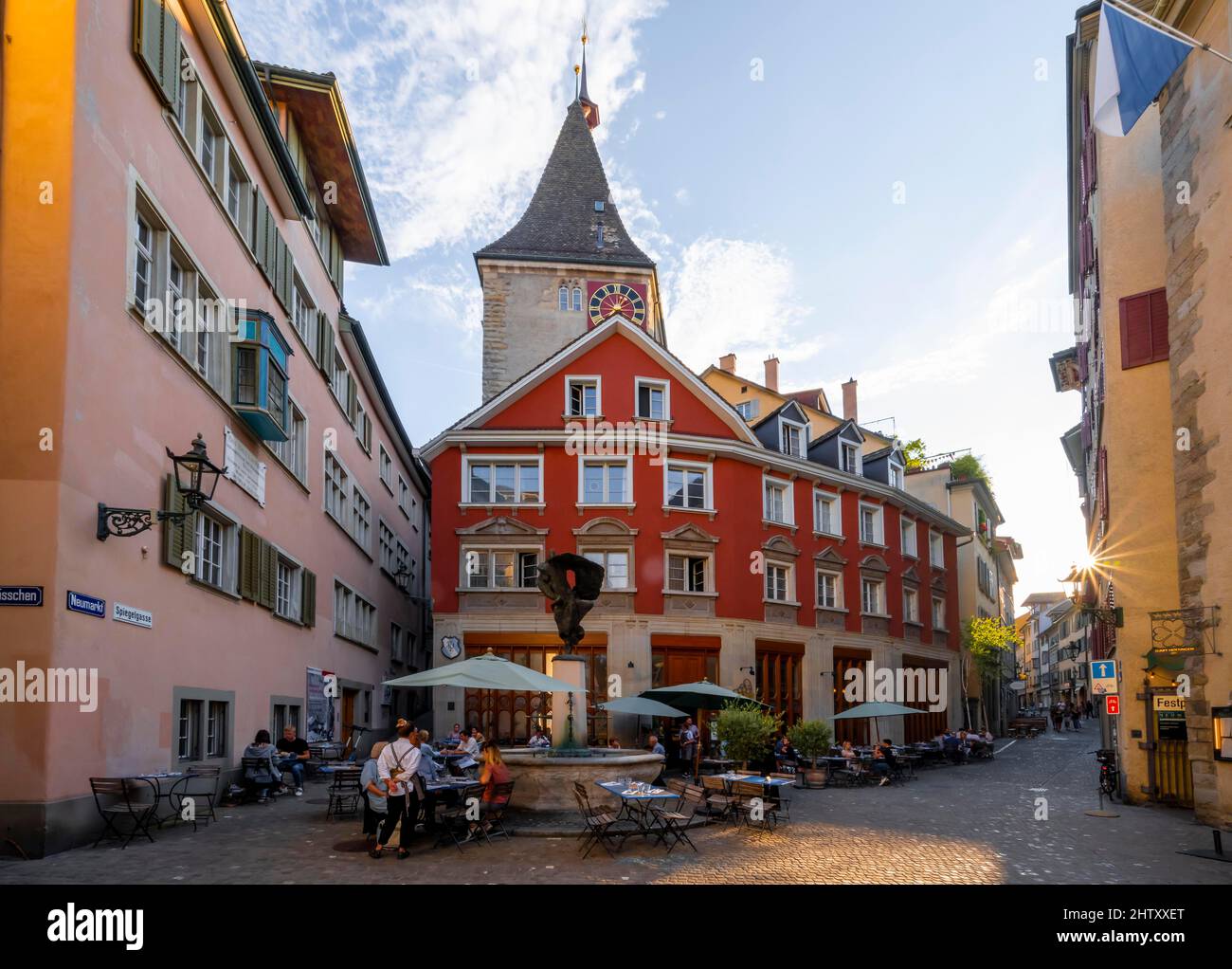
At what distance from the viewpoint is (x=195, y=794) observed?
14.3m

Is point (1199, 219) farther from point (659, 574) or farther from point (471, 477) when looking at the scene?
→ point (471, 477)

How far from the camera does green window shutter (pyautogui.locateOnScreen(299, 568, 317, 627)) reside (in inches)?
969

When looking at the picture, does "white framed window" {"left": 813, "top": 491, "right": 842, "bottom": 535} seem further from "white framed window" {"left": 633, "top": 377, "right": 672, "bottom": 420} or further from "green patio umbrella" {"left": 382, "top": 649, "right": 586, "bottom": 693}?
"green patio umbrella" {"left": 382, "top": 649, "right": 586, "bottom": 693}

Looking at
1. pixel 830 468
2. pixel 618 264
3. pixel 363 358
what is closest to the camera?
pixel 363 358

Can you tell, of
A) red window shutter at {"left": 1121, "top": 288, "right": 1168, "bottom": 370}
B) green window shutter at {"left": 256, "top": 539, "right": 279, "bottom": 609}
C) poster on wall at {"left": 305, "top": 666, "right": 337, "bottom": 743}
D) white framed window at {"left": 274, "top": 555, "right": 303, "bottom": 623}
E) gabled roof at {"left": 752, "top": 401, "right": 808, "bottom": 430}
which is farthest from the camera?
gabled roof at {"left": 752, "top": 401, "right": 808, "bottom": 430}

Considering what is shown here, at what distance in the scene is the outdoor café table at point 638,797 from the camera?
13.3 m

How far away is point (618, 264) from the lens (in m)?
49.8

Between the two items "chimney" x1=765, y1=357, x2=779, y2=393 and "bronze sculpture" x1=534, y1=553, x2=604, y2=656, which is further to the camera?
"chimney" x1=765, y1=357, x2=779, y2=393

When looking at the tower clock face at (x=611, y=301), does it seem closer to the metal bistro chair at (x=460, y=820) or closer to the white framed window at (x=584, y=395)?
the white framed window at (x=584, y=395)

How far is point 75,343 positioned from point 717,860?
33.1 feet

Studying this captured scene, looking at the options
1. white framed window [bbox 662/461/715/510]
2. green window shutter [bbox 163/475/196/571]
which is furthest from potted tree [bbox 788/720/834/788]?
green window shutter [bbox 163/475/196/571]

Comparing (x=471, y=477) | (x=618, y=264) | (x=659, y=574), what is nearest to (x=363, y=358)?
(x=471, y=477)

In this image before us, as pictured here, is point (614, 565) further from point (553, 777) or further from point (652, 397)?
point (553, 777)

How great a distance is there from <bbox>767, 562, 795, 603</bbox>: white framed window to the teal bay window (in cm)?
1816
